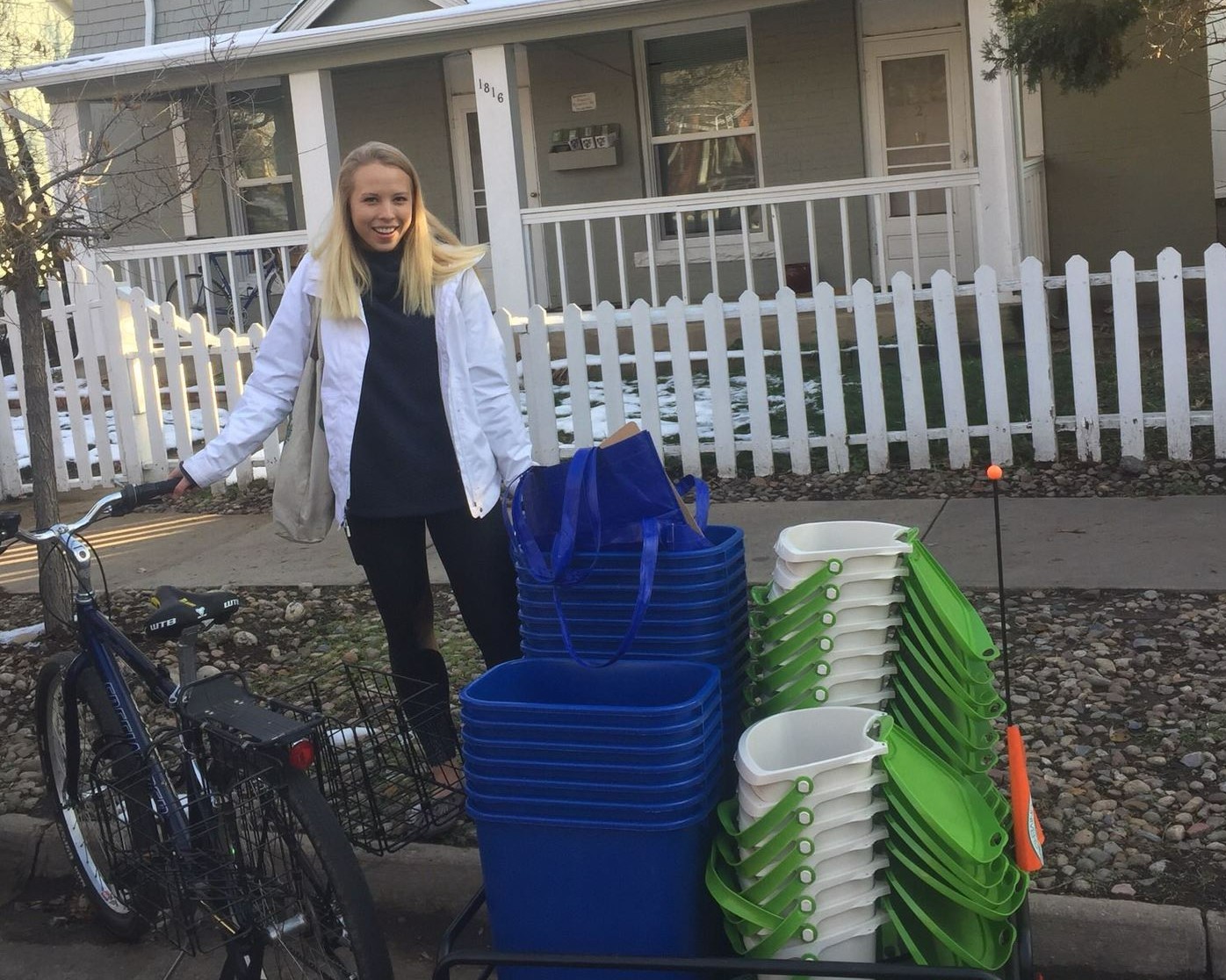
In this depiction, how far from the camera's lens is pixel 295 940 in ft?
9.10

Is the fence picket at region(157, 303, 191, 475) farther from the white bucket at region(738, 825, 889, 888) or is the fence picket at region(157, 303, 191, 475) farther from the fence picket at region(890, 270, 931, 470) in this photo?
the white bucket at region(738, 825, 889, 888)

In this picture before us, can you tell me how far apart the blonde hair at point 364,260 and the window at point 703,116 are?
30.2 ft

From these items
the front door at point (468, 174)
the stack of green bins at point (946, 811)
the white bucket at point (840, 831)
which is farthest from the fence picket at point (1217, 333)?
the front door at point (468, 174)

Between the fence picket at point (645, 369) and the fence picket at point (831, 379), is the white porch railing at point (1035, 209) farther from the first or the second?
the fence picket at point (645, 369)

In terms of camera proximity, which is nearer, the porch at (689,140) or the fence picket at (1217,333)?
the fence picket at (1217,333)

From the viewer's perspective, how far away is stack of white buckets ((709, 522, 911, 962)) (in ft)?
8.15

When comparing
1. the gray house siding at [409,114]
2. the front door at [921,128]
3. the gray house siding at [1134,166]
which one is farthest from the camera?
the gray house siding at [409,114]

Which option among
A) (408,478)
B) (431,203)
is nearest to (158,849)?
(408,478)

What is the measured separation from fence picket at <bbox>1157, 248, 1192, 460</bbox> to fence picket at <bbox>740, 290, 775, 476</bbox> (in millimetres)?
2093

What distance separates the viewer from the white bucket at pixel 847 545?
2883mm

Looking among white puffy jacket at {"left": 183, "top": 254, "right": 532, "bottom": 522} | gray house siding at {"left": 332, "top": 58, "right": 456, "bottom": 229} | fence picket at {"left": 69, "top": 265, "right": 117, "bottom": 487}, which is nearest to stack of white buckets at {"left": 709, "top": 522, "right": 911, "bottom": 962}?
white puffy jacket at {"left": 183, "top": 254, "right": 532, "bottom": 522}

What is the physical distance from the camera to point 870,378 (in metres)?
7.33

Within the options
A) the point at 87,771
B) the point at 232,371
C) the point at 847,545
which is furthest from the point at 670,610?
the point at 232,371

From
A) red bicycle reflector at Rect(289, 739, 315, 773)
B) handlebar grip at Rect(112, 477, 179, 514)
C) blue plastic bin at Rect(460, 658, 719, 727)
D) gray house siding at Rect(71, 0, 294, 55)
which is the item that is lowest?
red bicycle reflector at Rect(289, 739, 315, 773)
